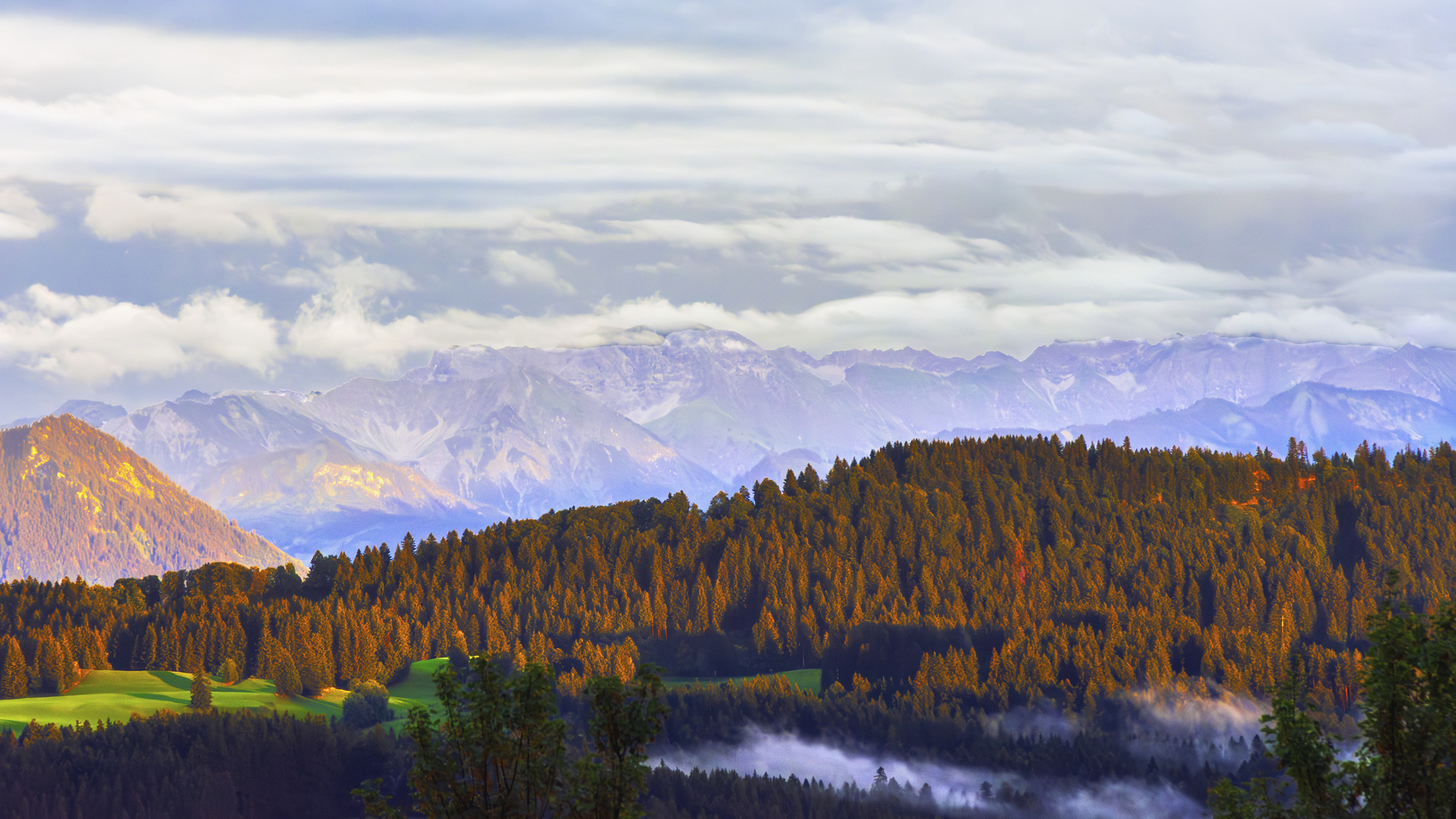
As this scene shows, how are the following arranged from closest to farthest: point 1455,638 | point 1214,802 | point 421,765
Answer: point 1455,638 < point 421,765 < point 1214,802

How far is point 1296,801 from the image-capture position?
165 ft

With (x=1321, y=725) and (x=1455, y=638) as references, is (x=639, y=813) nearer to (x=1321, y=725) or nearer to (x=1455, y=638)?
(x=1321, y=725)

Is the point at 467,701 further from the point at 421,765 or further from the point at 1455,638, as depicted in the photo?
the point at 1455,638

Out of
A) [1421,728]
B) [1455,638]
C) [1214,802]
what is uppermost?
[1455,638]

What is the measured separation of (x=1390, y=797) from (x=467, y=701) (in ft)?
111

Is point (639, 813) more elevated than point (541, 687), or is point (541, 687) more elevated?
point (541, 687)

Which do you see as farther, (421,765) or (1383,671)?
(421,765)

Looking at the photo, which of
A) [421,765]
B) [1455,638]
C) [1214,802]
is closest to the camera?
[1455,638]

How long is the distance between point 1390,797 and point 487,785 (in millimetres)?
32776

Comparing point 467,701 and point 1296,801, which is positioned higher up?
point 467,701

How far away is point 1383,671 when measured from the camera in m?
46.6

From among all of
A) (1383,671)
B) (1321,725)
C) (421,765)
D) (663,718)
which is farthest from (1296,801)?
(421,765)

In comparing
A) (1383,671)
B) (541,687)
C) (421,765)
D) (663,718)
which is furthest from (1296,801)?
(421,765)

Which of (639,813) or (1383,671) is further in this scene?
(639,813)
